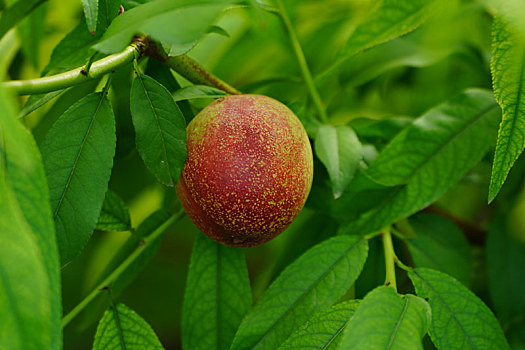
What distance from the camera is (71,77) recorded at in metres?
0.44

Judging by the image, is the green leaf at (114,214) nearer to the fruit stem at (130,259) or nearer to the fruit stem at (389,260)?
the fruit stem at (130,259)

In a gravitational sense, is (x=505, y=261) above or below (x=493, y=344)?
below

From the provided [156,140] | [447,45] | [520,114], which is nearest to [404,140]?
[520,114]

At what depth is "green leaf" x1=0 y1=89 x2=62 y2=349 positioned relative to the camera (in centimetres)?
29

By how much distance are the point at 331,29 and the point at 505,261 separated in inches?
17.7

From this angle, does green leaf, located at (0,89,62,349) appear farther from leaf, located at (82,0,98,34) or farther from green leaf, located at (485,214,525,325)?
green leaf, located at (485,214,525,325)

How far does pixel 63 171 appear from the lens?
463 mm

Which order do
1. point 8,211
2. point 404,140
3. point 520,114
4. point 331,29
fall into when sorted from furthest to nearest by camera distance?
point 331,29, point 404,140, point 520,114, point 8,211

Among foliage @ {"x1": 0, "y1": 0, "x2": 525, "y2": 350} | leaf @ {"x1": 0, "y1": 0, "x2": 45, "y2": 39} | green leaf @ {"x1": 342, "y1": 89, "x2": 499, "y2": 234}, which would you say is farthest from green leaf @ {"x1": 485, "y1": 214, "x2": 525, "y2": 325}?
leaf @ {"x1": 0, "y1": 0, "x2": 45, "y2": 39}

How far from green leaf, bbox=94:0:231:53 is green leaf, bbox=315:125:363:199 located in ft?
0.76

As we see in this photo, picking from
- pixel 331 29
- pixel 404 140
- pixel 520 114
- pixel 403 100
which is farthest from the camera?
pixel 403 100

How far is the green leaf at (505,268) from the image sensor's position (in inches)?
30.3

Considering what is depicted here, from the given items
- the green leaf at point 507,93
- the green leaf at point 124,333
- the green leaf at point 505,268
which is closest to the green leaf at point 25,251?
the green leaf at point 124,333

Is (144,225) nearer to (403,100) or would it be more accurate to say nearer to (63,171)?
(63,171)
